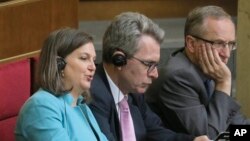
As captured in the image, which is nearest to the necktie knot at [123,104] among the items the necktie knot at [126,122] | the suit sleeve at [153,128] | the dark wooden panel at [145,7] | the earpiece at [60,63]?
the necktie knot at [126,122]

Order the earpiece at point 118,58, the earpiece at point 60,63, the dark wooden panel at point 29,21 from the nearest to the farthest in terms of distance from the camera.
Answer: the earpiece at point 60,63 → the earpiece at point 118,58 → the dark wooden panel at point 29,21

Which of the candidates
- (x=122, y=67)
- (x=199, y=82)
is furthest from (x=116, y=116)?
(x=199, y=82)

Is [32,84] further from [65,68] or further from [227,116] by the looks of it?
[227,116]

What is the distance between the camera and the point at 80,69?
2.52m

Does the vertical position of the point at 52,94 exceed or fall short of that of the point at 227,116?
it exceeds it

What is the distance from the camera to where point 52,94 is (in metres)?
2.46

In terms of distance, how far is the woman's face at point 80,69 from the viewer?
251 centimetres

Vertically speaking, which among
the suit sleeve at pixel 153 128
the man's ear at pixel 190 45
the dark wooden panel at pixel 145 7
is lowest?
the suit sleeve at pixel 153 128

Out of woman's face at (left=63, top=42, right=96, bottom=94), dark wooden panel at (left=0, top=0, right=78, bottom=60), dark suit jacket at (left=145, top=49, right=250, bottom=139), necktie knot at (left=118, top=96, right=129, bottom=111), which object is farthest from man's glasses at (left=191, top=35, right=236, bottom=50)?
dark wooden panel at (left=0, top=0, right=78, bottom=60)

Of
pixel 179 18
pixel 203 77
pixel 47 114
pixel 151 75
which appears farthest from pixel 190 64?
pixel 179 18

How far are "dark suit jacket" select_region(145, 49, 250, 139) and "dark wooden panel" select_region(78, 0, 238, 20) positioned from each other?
218cm

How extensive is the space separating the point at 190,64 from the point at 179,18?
7.48 ft

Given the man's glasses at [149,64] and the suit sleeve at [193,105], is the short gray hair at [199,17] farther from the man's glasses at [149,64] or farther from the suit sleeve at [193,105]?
the man's glasses at [149,64]

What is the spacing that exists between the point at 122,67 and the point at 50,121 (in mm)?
421
